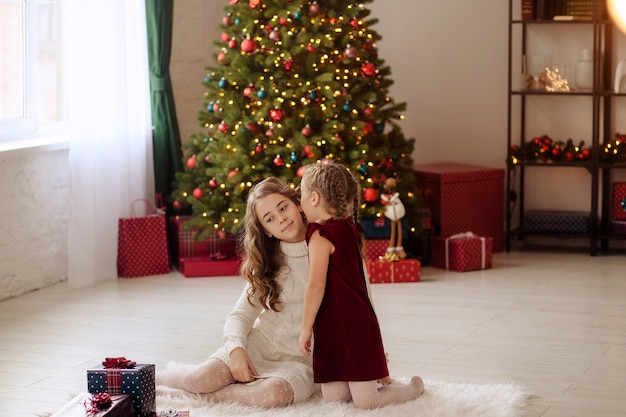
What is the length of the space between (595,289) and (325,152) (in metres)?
1.59

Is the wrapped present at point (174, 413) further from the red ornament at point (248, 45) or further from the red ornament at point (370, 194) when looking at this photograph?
the red ornament at point (248, 45)

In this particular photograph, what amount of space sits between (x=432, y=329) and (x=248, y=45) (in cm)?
199

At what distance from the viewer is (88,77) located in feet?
18.8

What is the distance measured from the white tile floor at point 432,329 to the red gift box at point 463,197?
0.35 m

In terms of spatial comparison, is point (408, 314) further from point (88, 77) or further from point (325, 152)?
point (88, 77)

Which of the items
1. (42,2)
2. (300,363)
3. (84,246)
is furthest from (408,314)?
(42,2)

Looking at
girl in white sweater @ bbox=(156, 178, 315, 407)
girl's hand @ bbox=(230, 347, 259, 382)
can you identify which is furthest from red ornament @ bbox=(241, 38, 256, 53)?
girl's hand @ bbox=(230, 347, 259, 382)

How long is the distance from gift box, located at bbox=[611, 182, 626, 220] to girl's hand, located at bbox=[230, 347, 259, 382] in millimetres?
3656

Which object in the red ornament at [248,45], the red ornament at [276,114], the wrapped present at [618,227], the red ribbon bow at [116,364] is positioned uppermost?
the red ornament at [248,45]

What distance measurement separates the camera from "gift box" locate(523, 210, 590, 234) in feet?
21.6

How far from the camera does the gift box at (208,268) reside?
5.96 meters

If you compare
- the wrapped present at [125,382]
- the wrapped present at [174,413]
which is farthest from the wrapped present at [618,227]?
the wrapped present at [125,382]

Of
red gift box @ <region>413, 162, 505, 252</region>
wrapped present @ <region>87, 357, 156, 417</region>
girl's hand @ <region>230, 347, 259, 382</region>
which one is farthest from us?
red gift box @ <region>413, 162, 505, 252</region>

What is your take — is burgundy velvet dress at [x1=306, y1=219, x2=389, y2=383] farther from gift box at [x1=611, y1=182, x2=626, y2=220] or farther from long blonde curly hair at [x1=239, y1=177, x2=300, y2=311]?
gift box at [x1=611, y1=182, x2=626, y2=220]
